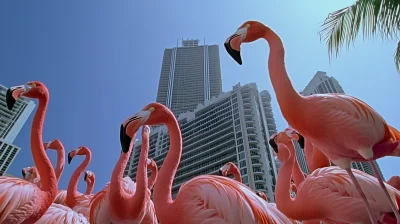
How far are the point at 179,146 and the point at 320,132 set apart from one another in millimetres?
1338

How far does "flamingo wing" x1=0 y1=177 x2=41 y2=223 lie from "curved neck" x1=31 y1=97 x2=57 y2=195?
0.56 ft

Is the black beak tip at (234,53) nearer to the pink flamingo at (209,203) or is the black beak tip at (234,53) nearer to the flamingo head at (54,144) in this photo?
the pink flamingo at (209,203)

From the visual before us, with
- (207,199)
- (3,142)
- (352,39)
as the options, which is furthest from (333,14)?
(3,142)

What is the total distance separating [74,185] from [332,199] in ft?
15.0

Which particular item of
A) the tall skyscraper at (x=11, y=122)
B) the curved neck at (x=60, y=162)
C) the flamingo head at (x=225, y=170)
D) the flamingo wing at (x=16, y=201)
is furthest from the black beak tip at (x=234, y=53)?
the tall skyscraper at (x=11, y=122)

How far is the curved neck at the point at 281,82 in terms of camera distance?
213cm

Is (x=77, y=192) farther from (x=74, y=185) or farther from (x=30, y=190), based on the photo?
(x=30, y=190)

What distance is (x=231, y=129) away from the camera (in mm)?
50125

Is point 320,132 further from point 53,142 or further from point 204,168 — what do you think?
point 204,168

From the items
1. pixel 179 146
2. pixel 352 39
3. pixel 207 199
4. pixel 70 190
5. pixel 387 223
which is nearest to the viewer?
pixel 207 199

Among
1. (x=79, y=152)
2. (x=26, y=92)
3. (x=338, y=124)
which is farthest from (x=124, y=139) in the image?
(x=79, y=152)

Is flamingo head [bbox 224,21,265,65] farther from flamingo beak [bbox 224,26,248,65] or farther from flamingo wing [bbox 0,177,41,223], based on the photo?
flamingo wing [bbox 0,177,41,223]

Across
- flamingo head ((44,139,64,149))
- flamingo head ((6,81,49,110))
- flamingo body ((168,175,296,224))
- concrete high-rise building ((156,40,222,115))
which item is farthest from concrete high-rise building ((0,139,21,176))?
concrete high-rise building ((156,40,222,115))

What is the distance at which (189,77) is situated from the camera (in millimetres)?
77125
